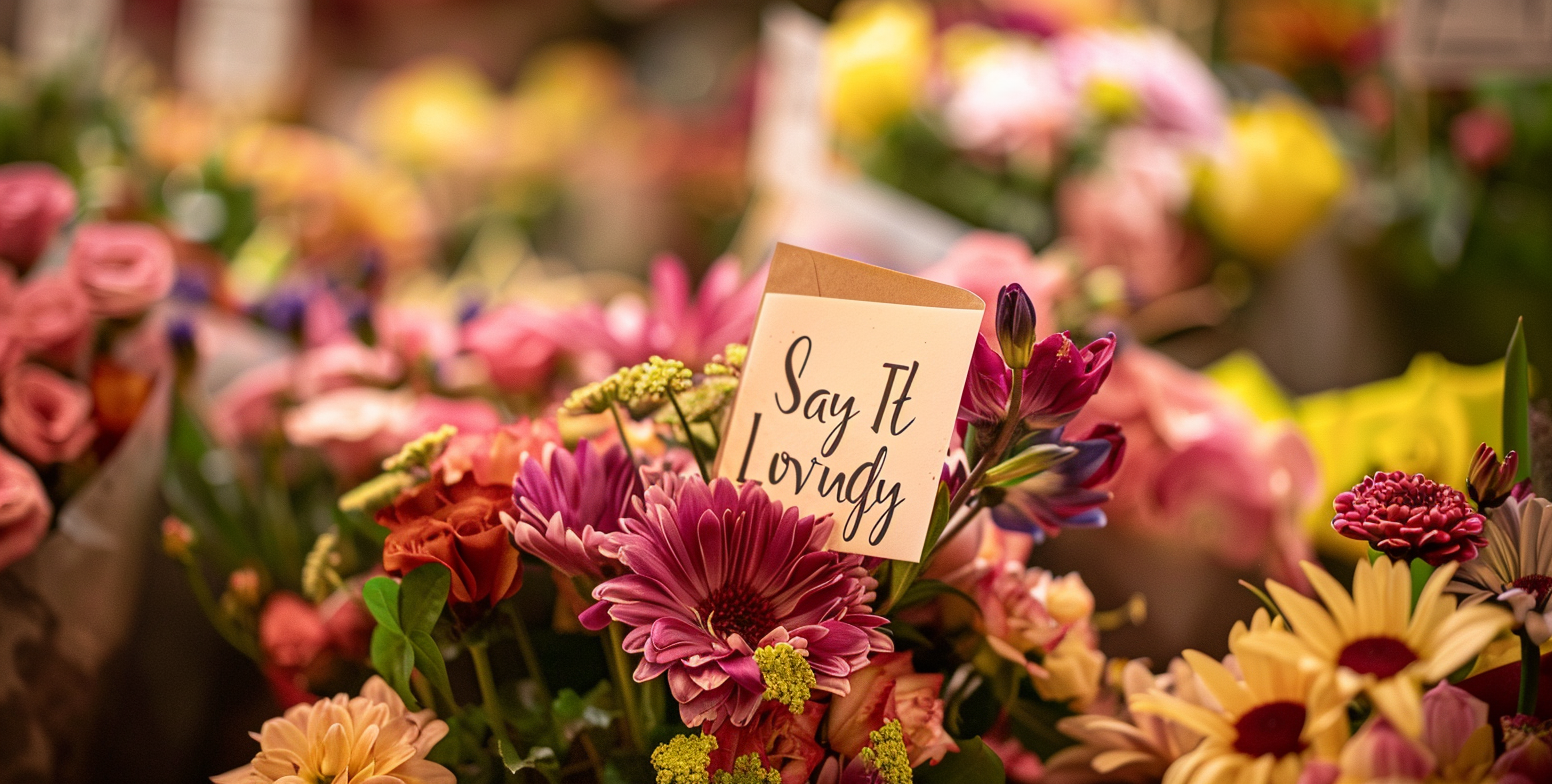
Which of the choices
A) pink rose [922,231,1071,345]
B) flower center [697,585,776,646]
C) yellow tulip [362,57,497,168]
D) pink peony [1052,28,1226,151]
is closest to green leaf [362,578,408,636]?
flower center [697,585,776,646]

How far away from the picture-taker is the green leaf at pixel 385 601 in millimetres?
405

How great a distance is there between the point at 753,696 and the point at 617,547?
7 centimetres

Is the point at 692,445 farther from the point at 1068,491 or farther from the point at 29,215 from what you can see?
the point at 29,215

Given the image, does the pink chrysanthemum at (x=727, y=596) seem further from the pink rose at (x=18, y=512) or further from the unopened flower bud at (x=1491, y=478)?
the pink rose at (x=18, y=512)

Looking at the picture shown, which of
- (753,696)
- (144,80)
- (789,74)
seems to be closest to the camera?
(753,696)

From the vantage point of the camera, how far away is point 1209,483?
2.20ft

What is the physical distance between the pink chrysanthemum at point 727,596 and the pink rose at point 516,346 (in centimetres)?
32

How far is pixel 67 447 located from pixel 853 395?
446 mm

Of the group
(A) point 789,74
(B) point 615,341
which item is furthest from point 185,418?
(A) point 789,74

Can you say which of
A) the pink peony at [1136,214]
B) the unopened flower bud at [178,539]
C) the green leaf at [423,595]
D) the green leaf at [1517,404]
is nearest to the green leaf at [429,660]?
the green leaf at [423,595]


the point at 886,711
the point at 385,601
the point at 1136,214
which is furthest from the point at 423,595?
the point at 1136,214

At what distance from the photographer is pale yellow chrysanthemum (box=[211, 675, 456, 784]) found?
1.30ft

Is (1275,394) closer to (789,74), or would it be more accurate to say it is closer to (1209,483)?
Result: (1209,483)

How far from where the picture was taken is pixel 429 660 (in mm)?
410
